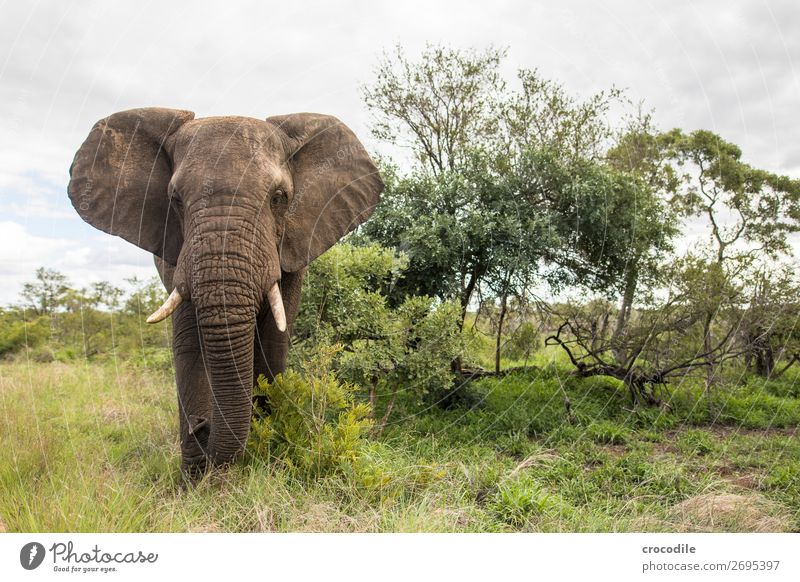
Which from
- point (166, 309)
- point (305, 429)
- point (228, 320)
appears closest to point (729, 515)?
point (305, 429)

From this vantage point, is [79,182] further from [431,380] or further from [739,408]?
[739,408]

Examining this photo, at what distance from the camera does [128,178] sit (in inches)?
199

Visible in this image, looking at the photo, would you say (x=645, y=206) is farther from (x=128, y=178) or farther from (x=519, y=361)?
(x=128, y=178)

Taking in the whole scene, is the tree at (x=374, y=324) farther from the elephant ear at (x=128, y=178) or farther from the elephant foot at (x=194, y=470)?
the elephant ear at (x=128, y=178)

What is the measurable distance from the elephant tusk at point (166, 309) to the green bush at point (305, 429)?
118 cm

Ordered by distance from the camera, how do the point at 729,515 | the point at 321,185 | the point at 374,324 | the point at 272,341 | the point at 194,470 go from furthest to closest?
the point at 374,324 < the point at 272,341 < the point at 321,185 < the point at 194,470 < the point at 729,515

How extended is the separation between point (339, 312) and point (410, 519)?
351cm

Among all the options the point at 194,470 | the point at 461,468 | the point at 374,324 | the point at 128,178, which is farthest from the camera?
the point at 374,324

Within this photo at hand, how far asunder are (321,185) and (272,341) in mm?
1409

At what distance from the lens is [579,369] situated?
376 inches

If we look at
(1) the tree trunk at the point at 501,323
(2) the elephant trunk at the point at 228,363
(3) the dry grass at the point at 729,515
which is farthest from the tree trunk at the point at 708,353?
(2) the elephant trunk at the point at 228,363

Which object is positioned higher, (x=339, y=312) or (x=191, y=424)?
(x=339, y=312)

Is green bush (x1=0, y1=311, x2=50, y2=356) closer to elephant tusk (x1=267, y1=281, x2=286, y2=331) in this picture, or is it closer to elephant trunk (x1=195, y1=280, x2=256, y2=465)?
elephant trunk (x1=195, y1=280, x2=256, y2=465)
